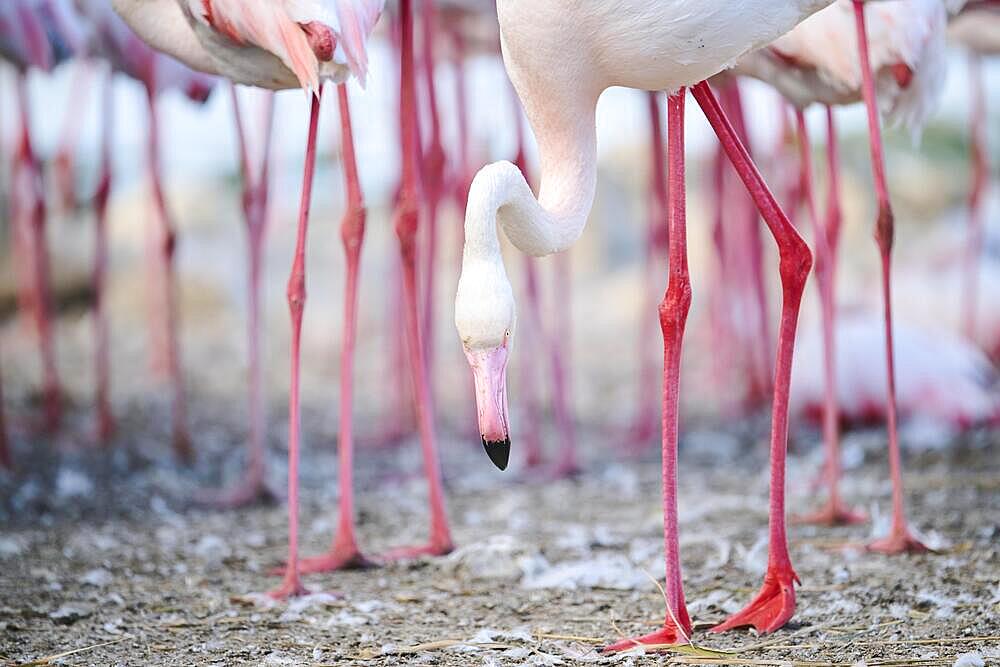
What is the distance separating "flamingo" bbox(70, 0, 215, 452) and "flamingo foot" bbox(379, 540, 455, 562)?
5.25 ft

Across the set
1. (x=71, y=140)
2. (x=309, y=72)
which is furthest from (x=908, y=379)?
(x=71, y=140)

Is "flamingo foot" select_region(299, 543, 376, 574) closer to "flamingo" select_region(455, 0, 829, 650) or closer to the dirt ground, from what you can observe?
the dirt ground

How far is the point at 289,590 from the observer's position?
104 inches

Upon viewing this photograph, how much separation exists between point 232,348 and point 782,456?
4723 mm

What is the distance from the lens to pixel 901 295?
6211 mm

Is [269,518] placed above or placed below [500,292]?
below

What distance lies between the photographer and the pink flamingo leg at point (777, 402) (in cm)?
231

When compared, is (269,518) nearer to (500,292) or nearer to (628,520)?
(628,520)

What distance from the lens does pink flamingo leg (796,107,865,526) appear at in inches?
127

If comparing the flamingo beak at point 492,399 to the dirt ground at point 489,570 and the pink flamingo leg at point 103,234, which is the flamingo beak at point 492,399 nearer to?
the dirt ground at point 489,570

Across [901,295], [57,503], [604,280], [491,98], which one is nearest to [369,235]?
[604,280]

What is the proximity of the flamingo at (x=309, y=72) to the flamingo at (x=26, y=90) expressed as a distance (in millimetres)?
1146

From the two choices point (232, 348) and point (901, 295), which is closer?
point (901, 295)

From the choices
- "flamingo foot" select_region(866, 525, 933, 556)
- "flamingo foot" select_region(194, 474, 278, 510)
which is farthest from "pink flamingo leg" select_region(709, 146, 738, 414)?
"flamingo foot" select_region(866, 525, 933, 556)
